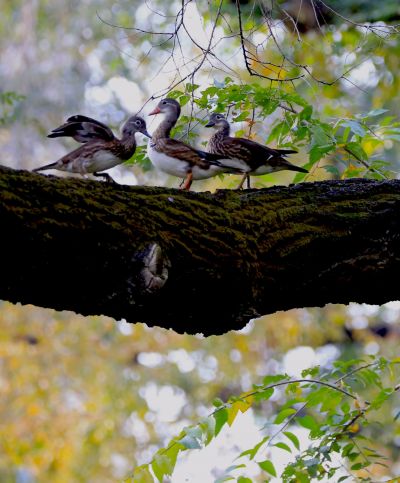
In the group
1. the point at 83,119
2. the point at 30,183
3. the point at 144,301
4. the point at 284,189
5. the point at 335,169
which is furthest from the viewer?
the point at 335,169

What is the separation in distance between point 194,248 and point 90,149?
88cm

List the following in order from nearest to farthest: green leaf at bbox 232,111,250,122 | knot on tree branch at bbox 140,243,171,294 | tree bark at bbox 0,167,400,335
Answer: tree bark at bbox 0,167,400,335
knot on tree branch at bbox 140,243,171,294
green leaf at bbox 232,111,250,122

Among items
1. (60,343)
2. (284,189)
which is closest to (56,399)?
(60,343)

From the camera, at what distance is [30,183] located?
3.06m

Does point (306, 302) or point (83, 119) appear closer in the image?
point (306, 302)

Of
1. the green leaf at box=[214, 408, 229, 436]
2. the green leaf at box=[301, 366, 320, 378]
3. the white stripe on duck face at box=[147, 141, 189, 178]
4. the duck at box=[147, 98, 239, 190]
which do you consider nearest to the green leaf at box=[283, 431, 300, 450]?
the green leaf at box=[214, 408, 229, 436]

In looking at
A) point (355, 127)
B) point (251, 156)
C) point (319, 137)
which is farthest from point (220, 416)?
point (355, 127)

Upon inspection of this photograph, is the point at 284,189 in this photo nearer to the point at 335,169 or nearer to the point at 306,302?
the point at 306,302

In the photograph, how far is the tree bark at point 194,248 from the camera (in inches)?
120

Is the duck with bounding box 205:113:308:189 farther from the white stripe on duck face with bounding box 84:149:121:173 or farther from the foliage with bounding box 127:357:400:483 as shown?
the foliage with bounding box 127:357:400:483

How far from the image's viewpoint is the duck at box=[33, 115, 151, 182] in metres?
4.00

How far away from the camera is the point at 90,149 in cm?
403

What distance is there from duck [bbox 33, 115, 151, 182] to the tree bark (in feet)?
2.09

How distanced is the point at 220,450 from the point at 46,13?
23.9 feet
